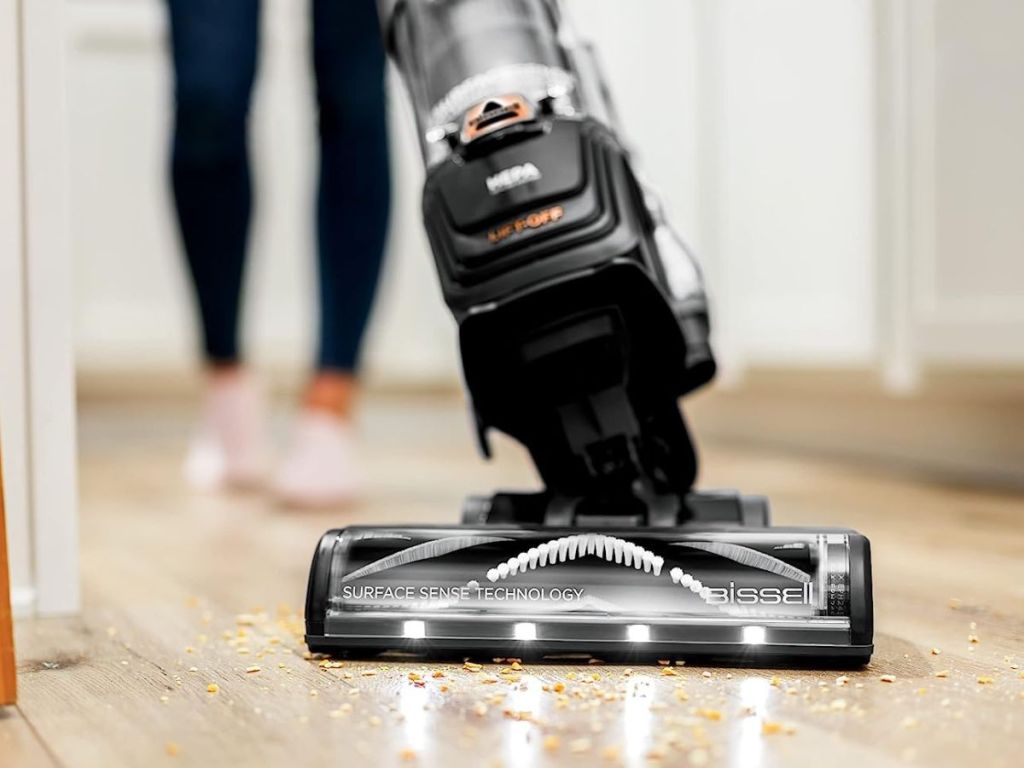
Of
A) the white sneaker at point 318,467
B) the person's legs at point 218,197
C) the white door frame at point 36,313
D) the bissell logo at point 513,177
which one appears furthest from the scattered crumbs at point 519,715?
the person's legs at point 218,197

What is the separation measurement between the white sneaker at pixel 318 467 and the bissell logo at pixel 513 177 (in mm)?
884

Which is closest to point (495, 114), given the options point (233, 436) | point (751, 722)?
point (751, 722)

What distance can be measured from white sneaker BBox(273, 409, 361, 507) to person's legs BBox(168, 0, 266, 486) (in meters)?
0.23

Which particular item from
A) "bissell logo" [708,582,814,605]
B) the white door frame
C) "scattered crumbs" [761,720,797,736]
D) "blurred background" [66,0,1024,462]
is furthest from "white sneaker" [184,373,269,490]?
"scattered crumbs" [761,720,797,736]

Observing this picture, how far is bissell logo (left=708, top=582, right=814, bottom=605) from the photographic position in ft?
2.50

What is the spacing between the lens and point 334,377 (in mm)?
1715

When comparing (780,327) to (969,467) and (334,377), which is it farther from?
(334,377)

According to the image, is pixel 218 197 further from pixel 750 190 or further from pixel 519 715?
pixel 519 715

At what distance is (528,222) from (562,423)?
0.14 m

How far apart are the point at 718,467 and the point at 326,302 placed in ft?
2.56

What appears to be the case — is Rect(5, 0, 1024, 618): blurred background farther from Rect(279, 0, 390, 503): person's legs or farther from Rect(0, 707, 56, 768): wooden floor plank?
Rect(0, 707, 56, 768): wooden floor plank

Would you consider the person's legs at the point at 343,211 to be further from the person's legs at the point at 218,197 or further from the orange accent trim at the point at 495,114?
the orange accent trim at the point at 495,114

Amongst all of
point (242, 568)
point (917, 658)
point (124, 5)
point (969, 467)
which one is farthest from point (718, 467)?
point (124, 5)

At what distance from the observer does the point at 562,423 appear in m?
0.87
